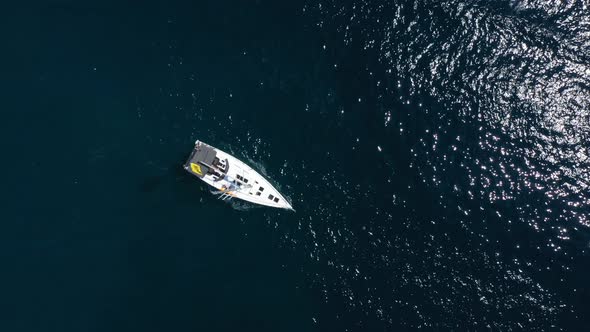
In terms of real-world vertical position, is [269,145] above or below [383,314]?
above

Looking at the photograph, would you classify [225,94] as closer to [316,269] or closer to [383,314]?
[316,269]

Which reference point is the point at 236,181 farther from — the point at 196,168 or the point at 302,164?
the point at 302,164

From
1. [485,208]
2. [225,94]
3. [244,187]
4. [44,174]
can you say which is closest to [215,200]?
[244,187]

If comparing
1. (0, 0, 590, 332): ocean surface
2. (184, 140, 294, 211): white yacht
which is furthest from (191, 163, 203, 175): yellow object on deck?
(0, 0, 590, 332): ocean surface

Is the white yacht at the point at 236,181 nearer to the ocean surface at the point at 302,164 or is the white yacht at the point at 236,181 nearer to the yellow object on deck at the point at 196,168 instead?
the yellow object on deck at the point at 196,168

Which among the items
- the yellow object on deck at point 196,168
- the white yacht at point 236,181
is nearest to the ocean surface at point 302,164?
the white yacht at point 236,181

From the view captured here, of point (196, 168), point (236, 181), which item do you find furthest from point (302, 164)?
point (196, 168)
